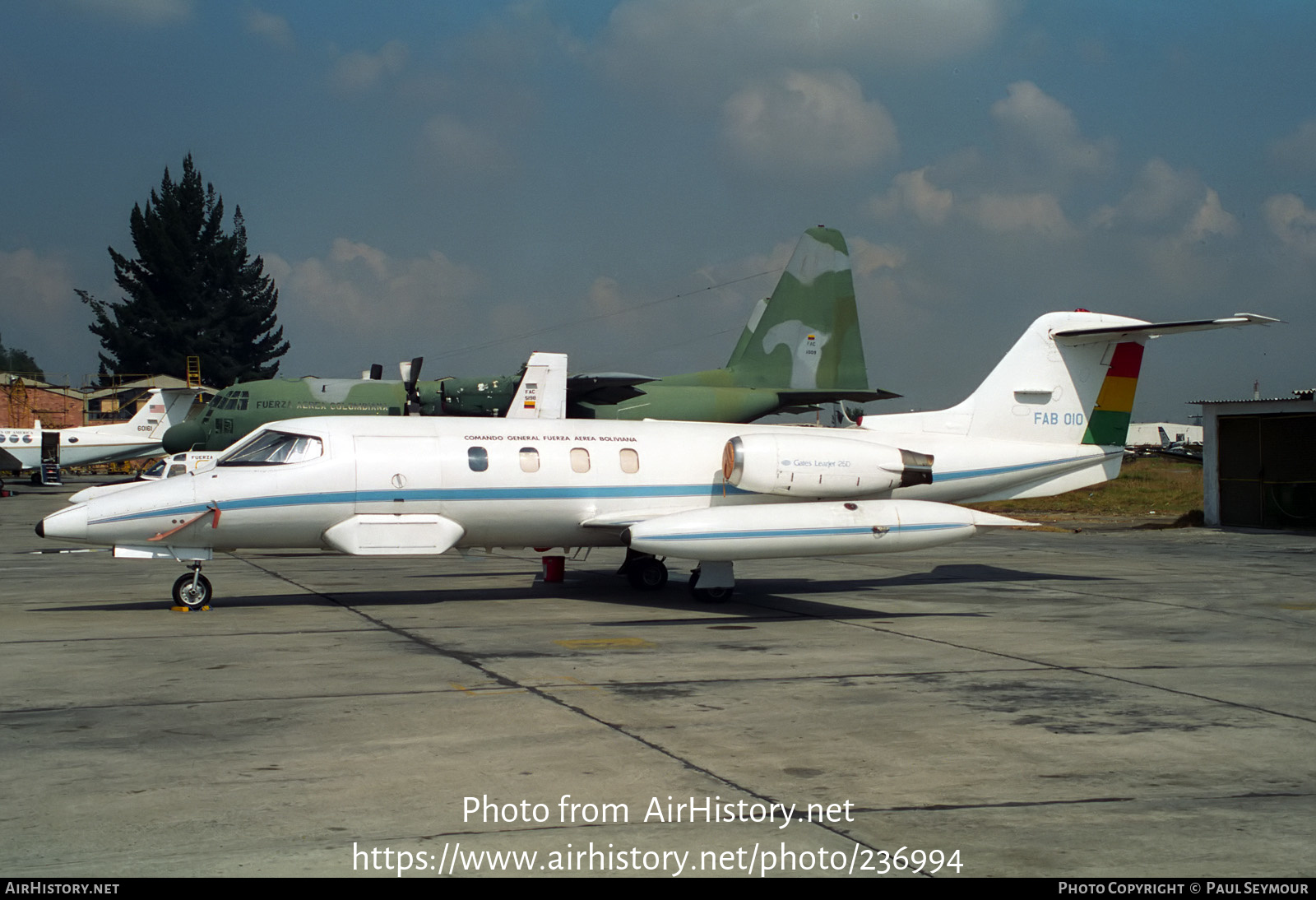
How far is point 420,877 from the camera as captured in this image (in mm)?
5367

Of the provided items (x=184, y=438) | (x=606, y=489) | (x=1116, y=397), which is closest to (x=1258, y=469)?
(x=1116, y=397)

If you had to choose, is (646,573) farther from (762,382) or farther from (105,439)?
(105,439)

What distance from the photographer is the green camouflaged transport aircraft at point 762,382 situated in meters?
34.1

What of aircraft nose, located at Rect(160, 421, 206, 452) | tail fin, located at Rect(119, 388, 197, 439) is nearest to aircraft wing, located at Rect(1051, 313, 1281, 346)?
aircraft nose, located at Rect(160, 421, 206, 452)

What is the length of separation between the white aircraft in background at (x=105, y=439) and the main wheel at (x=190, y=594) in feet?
152

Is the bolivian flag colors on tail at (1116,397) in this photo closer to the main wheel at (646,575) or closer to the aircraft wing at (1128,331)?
the aircraft wing at (1128,331)

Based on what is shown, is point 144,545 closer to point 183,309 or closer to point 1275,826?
point 1275,826

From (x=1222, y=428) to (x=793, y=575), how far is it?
1930 cm

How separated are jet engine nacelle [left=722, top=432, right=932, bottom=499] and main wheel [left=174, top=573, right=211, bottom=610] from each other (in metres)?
7.32

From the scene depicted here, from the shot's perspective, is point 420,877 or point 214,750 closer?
point 420,877

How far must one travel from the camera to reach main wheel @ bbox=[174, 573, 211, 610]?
15023 millimetres

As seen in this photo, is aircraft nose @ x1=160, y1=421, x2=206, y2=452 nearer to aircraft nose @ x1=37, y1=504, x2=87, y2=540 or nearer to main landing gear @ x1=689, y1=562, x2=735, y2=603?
aircraft nose @ x1=37, y1=504, x2=87, y2=540

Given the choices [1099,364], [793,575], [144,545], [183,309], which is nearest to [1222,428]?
[1099,364]
